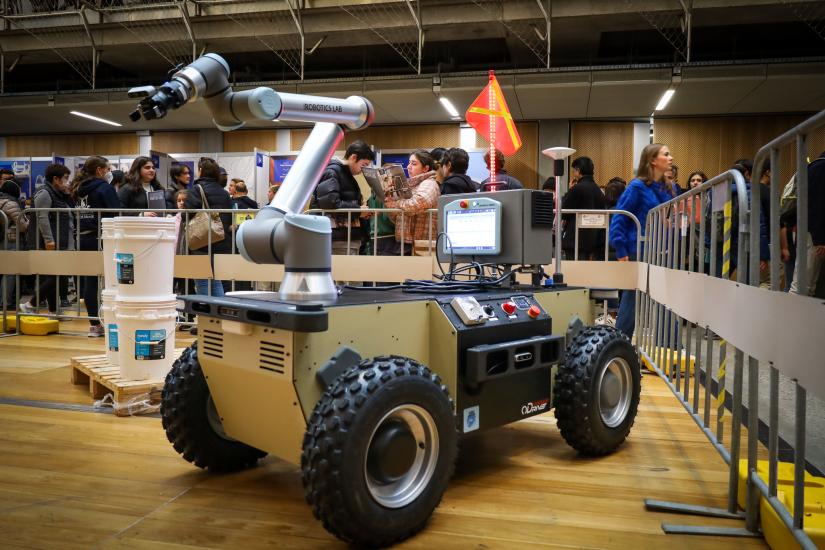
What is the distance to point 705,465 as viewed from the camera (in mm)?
2723

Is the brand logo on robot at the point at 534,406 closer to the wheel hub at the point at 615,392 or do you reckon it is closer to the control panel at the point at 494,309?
the wheel hub at the point at 615,392

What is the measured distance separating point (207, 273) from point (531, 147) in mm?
7448

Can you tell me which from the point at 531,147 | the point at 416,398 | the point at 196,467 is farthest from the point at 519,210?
the point at 531,147

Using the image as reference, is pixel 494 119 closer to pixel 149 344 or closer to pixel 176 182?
pixel 149 344

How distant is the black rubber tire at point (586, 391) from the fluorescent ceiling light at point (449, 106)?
25.1ft

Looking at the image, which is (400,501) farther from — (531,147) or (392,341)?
(531,147)

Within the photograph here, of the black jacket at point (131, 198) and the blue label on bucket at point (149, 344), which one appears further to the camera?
the black jacket at point (131, 198)

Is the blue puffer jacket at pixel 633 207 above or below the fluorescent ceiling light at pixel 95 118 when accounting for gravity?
below

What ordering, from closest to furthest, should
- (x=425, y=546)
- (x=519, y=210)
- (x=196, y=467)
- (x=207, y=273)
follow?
(x=425, y=546) → (x=196, y=467) → (x=519, y=210) → (x=207, y=273)

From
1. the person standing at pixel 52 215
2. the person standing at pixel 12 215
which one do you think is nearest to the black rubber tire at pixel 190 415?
the person standing at pixel 52 215

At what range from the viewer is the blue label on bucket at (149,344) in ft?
11.7

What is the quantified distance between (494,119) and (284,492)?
8.35ft

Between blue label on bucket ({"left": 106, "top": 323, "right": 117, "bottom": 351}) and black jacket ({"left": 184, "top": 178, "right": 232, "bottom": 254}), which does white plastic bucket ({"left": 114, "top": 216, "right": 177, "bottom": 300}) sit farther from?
black jacket ({"left": 184, "top": 178, "right": 232, "bottom": 254})

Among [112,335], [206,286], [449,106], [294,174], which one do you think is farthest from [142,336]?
[449,106]
